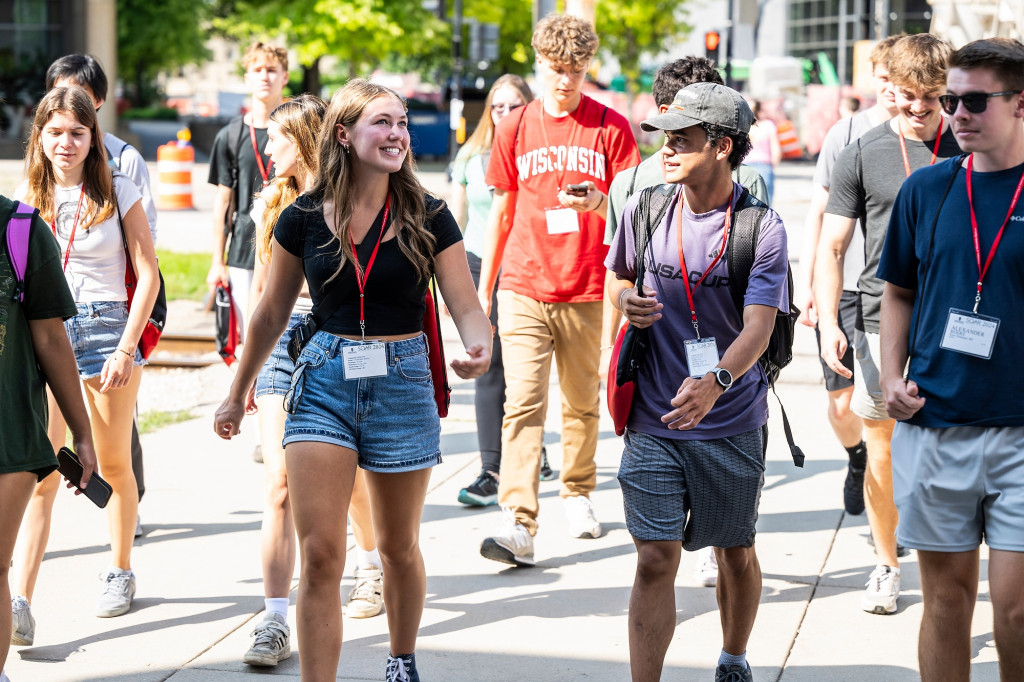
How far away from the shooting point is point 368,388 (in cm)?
371

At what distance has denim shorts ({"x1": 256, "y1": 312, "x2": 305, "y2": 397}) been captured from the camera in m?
3.98

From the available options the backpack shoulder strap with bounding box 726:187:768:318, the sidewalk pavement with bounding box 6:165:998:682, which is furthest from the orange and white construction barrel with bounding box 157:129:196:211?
the backpack shoulder strap with bounding box 726:187:768:318

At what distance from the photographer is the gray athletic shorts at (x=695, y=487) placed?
3766mm

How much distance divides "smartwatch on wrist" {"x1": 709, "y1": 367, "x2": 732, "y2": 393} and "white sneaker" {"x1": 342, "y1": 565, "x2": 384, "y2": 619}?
1.88 meters

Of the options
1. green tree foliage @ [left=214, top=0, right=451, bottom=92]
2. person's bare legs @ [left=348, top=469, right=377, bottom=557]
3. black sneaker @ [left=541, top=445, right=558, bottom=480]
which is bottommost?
black sneaker @ [left=541, top=445, right=558, bottom=480]

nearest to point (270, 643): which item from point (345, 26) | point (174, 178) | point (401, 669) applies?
point (401, 669)

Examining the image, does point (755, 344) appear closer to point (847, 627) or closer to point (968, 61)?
point (968, 61)

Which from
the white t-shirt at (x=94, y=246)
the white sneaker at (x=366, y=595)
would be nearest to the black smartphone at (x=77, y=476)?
the white t-shirt at (x=94, y=246)

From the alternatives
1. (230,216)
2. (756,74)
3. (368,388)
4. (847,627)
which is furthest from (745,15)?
(756,74)

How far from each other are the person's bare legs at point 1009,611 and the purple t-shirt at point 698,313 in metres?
0.86

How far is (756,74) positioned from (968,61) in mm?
43107

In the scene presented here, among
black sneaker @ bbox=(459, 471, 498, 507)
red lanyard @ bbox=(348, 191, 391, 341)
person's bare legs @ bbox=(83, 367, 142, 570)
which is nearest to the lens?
red lanyard @ bbox=(348, 191, 391, 341)

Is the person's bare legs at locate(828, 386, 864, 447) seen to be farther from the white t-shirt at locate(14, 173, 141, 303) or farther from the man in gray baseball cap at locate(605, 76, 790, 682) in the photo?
the white t-shirt at locate(14, 173, 141, 303)

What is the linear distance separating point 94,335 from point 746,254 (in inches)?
101
